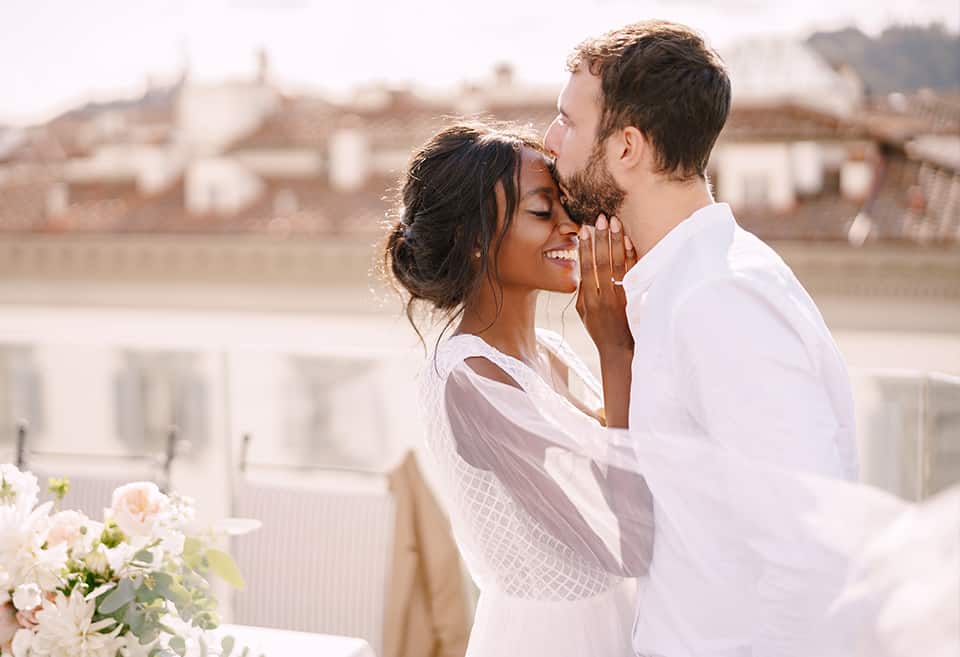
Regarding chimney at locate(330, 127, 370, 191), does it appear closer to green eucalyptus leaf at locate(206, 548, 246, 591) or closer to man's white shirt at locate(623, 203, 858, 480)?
green eucalyptus leaf at locate(206, 548, 246, 591)

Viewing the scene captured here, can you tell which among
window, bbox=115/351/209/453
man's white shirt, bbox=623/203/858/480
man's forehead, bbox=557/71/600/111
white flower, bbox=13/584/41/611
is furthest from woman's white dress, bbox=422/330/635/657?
window, bbox=115/351/209/453

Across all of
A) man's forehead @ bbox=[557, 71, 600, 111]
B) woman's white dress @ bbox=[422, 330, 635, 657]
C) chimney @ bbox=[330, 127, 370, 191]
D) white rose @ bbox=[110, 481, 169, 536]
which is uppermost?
man's forehead @ bbox=[557, 71, 600, 111]

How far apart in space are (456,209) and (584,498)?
56 cm

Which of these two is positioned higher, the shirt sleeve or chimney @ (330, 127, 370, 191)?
the shirt sleeve

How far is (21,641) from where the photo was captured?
1.47 metres

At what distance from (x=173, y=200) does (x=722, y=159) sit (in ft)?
22.7

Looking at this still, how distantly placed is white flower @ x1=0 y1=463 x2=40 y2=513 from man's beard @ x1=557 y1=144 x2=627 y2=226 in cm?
92

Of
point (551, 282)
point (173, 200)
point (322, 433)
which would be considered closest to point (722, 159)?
point (173, 200)

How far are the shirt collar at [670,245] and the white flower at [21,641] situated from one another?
971mm

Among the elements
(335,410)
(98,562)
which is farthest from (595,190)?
(335,410)

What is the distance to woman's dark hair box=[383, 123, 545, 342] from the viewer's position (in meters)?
1.88

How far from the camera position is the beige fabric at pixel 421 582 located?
2844mm

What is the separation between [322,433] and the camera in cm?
393

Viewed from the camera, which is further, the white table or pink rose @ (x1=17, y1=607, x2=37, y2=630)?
the white table
